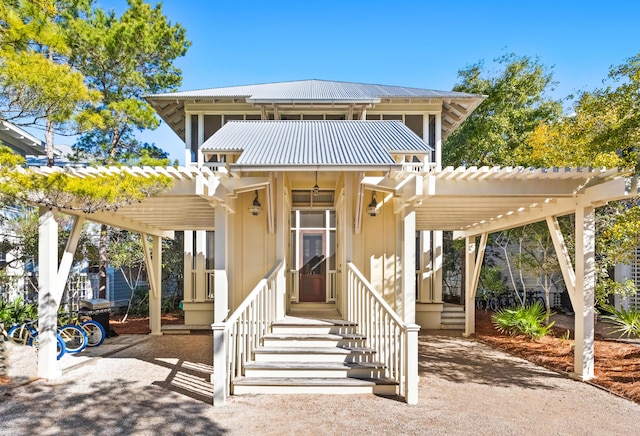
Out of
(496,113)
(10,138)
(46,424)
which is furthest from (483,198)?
(10,138)

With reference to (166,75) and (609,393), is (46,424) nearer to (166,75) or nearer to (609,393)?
(609,393)

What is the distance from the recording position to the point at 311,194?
8.09 meters

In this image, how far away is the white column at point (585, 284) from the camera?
5.51 m

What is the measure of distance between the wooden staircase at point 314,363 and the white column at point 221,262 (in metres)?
0.83

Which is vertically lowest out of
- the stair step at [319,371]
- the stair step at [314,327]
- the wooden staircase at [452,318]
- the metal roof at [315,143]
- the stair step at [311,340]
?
the wooden staircase at [452,318]

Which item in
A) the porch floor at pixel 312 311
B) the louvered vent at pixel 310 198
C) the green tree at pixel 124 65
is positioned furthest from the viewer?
the green tree at pixel 124 65

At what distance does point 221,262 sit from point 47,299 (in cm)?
254

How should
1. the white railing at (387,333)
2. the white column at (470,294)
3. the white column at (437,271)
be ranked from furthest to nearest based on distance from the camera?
the white column at (437,271), the white column at (470,294), the white railing at (387,333)

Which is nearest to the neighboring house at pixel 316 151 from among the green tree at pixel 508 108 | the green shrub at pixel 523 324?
the green shrub at pixel 523 324

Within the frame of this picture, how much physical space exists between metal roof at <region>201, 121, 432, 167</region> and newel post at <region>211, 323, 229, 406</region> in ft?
6.86

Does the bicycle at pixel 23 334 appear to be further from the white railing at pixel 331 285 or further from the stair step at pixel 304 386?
the white railing at pixel 331 285

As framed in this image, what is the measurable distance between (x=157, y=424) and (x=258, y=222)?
3.57 m

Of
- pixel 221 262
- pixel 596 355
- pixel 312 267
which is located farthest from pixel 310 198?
pixel 596 355

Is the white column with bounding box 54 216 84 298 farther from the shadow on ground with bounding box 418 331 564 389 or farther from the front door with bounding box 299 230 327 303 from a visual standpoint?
the shadow on ground with bounding box 418 331 564 389
